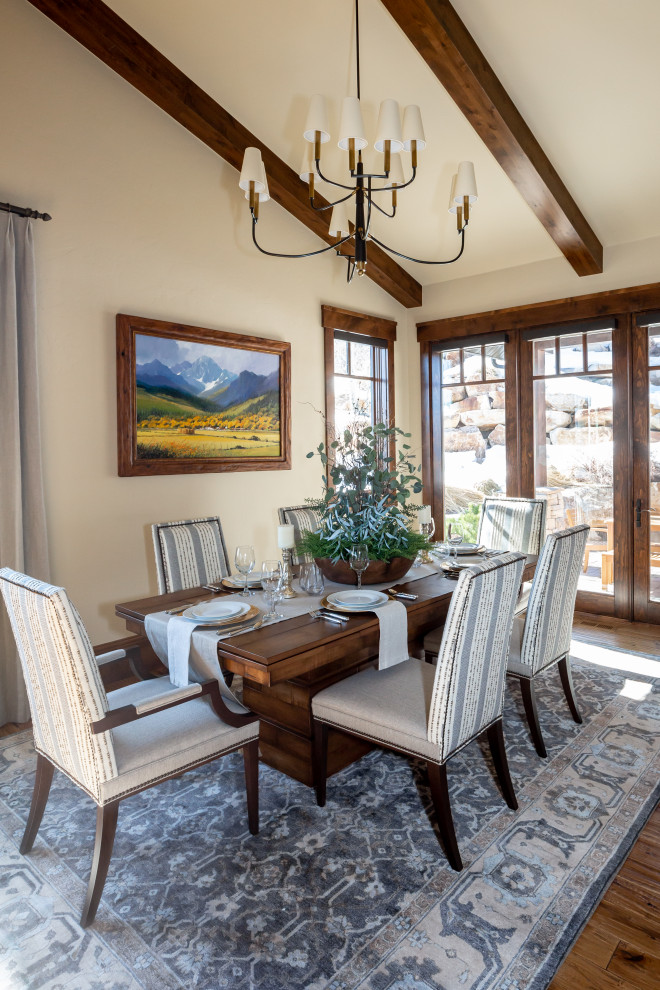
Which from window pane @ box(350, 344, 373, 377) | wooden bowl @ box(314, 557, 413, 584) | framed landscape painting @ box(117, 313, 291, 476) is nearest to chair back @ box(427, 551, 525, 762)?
wooden bowl @ box(314, 557, 413, 584)

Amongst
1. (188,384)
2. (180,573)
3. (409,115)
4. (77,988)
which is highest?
(409,115)

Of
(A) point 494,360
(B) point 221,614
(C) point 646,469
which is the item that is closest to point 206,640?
(B) point 221,614

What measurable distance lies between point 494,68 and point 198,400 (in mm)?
2435

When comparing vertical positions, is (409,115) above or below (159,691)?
above

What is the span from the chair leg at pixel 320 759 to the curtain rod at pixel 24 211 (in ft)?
9.05

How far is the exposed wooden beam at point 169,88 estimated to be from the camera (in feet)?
10.5

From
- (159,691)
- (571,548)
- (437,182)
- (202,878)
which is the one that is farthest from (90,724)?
(437,182)

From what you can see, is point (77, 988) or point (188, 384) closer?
point (77, 988)

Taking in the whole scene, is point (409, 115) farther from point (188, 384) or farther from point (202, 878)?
point (202, 878)

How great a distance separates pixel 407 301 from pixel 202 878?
15.6 ft

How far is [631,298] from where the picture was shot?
4.38 metres

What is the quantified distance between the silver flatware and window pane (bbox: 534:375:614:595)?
2.99 metres

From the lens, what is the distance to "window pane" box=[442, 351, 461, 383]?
5.41 metres

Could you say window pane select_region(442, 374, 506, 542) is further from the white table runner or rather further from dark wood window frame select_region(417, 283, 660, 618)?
the white table runner
